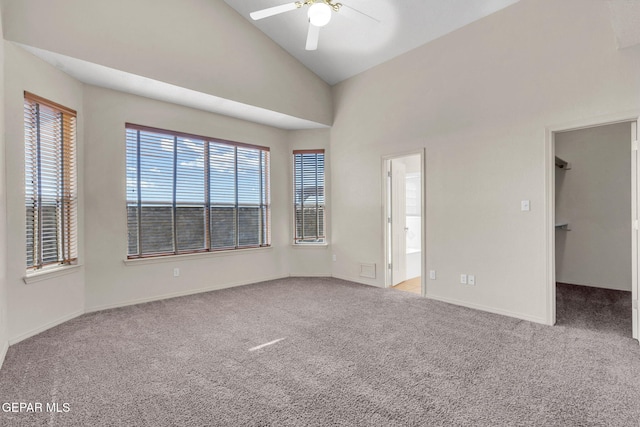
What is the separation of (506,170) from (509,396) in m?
2.36

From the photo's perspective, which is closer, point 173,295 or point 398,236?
point 173,295

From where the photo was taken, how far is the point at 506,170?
3.44 metres

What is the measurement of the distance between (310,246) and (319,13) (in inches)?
143

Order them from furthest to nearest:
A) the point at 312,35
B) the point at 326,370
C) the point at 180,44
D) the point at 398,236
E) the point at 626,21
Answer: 1. the point at 398,236
2. the point at 180,44
3. the point at 312,35
4. the point at 626,21
5. the point at 326,370

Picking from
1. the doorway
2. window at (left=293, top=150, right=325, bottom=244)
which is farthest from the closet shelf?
window at (left=293, top=150, right=325, bottom=244)

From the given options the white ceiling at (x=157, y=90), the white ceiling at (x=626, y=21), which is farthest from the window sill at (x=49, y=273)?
the white ceiling at (x=626, y=21)

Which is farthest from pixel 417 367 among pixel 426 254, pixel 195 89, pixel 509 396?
pixel 195 89

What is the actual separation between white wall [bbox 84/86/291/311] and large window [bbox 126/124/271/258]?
0.12m

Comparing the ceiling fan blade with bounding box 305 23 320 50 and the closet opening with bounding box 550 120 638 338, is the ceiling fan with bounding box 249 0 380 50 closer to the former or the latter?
the ceiling fan blade with bounding box 305 23 320 50

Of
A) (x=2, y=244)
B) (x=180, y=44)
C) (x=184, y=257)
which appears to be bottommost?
(x=184, y=257)

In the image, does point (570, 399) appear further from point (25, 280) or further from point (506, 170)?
point (25, 280)

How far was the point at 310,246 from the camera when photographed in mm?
5469

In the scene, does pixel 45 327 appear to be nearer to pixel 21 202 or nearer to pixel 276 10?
pixel 21 202

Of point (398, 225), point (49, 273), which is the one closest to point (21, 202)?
point (49, 273)
